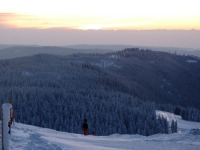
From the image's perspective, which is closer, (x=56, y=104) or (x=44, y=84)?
(x=56, y=104)

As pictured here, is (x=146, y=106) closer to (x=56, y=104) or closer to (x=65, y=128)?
(x=56, y=104)

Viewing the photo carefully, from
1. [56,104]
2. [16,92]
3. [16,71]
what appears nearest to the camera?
[56,104]

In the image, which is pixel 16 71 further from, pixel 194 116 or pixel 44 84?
pixel 194 116

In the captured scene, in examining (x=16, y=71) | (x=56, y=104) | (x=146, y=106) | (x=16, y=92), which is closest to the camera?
(x=56, y=104)

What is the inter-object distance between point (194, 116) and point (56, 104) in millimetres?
43977

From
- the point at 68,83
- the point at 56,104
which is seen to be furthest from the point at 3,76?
the point at 56,104

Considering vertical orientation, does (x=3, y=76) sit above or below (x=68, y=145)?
below

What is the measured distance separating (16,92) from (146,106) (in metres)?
36.7

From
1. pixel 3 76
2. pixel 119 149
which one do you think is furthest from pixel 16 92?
pixel 119 149

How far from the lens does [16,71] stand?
504 feet

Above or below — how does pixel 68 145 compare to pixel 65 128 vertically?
Answer: above

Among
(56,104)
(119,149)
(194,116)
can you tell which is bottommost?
(194,116)

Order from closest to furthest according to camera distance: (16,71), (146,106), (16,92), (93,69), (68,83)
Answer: (16,92)
(146,106)
(68,83)
(16,71)
(93,69)

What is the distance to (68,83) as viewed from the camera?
433 ft
